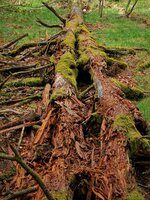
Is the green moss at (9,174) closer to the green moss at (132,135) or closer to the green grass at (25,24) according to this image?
the green moss at (132,135)

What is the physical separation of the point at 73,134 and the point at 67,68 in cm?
336

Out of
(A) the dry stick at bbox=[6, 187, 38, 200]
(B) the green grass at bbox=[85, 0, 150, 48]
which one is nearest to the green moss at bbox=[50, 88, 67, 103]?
(A) the dry stick at bbox=[6, 187, 38, 200]

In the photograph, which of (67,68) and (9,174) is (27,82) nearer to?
(67,68)

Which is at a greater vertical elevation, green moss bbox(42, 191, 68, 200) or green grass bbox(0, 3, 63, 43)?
green moss bbox(42, 191, 68, 200)

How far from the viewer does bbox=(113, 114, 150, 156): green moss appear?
19.3 feet

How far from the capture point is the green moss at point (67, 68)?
8484mm

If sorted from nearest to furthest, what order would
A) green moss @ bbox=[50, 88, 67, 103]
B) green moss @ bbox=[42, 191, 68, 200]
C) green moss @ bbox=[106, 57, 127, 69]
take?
green moss @ bbox=[42, 191, 68, 200] < green moss @ bbox=[50, 88, 67, 103] < green moss @ bbox=[106, 57, 127, 69]

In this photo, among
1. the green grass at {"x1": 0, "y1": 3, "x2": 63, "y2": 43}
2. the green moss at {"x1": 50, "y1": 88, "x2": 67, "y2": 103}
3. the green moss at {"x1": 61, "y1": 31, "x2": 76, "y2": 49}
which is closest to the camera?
the green moss at {"x1": 50, "y1": 88, "x2": 67, "y2": 103}

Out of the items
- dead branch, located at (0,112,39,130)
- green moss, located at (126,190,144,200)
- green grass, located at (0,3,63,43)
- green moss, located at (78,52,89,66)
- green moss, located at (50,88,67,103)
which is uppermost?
green moss, located at (50,88,67,103)

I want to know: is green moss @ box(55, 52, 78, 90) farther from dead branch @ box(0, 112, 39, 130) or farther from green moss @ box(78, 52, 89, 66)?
dead branch @ box(0, 112, 39, 130)

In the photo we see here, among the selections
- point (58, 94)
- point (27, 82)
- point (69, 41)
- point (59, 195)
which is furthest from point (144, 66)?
point (59, 195)

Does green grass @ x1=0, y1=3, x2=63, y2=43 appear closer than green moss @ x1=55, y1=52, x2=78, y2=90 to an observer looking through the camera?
No

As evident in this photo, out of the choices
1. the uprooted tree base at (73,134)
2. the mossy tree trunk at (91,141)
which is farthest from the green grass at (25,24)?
the mossy tree trunk at (91,141)

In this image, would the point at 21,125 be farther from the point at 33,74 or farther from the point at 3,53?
the point at 3,53
